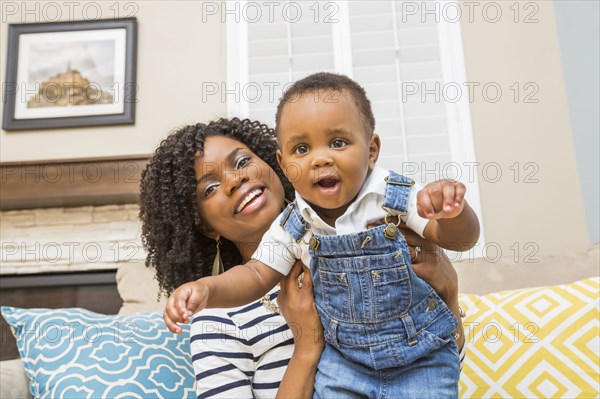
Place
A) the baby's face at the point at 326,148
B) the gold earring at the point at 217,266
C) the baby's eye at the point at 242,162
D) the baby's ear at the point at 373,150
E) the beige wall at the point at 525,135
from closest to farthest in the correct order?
the baby's face at the point at 326,148
the baby's ear at the point at 373,150
the baby's eye at the point at 242,162
the gold earring at the point at 217,266
the beige wall at the point at 525,135

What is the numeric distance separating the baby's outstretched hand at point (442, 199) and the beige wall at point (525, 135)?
1.93 meters

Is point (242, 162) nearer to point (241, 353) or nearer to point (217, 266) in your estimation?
point (217, 266)

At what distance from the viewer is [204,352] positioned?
1349mm

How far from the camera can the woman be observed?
1192 millimetres

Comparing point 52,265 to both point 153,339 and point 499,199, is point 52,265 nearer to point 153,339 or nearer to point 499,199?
point 153,339

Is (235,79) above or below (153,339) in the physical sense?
above

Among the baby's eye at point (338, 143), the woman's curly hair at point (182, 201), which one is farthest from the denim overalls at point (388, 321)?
the woman's curly hair at point (182, 201)

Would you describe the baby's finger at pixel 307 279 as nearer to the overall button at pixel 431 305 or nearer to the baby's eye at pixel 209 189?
the overall button at pixel 431 305

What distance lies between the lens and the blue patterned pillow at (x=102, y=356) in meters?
1.48

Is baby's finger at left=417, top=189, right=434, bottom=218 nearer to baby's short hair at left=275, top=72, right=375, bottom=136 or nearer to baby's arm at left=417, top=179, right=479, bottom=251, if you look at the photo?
baby's arm at left=417, top=179, right=479, bottom=251

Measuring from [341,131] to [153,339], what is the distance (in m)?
0.88

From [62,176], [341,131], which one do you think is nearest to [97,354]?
[341,131]

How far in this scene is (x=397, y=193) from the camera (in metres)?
1.09

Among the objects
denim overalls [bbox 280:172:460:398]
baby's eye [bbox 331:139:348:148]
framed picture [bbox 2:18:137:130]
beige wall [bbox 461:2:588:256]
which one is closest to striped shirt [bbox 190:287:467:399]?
denim overalls [bbox 280:172:460:398]
